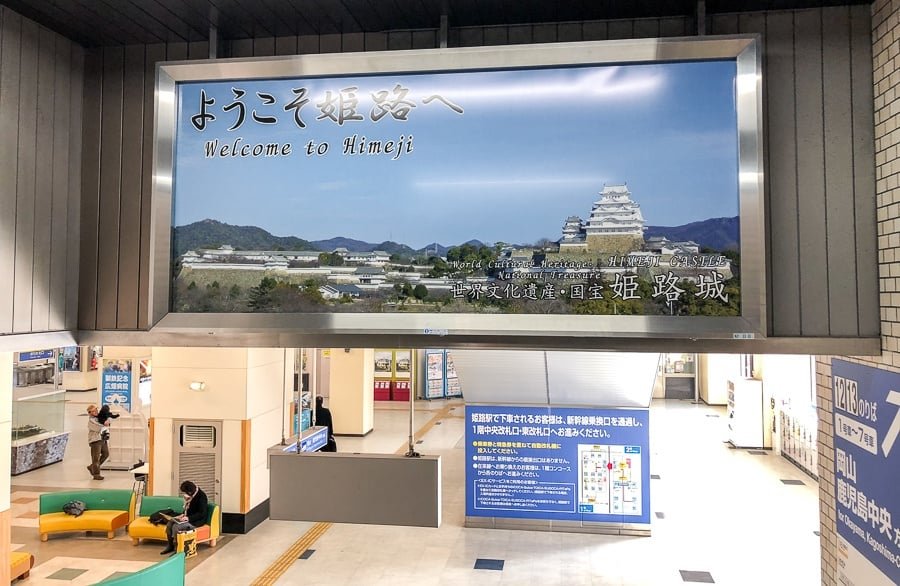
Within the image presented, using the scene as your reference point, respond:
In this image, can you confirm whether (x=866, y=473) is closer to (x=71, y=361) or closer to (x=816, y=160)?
(x=816, y=160)

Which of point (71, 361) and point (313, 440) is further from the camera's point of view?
point (71, 361)

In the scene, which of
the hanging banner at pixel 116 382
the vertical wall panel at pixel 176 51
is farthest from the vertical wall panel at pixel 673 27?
the hanging banner at pixel 116 382

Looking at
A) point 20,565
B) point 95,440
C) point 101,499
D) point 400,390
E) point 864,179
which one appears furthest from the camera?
point 400,390

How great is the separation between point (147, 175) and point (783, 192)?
349cm

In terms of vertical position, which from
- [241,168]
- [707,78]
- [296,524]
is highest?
[707,78]

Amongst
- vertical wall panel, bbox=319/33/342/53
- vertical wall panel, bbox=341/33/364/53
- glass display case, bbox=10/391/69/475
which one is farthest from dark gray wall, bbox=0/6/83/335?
glass display case, bbox=10/391/69/475

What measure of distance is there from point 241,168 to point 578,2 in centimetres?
199

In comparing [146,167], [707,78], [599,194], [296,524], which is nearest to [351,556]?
[296,524]

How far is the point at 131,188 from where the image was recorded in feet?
11.5

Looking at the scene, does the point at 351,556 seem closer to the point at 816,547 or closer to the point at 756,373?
the point at 816,547

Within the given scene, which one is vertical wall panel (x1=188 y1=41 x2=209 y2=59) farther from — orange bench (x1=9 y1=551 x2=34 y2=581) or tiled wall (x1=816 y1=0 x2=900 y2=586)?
orange bench (x1=9 y1=551 x2=34 y2=581)

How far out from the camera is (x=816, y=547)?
740 centimetres

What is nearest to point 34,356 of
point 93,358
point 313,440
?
point 93,358

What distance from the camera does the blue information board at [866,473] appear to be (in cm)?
264
